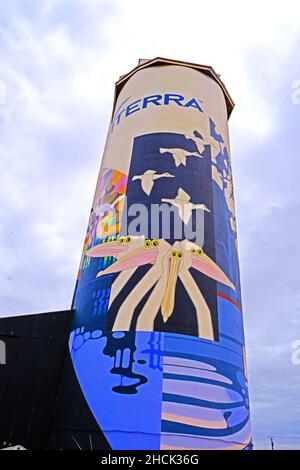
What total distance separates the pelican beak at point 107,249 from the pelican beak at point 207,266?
109 inches

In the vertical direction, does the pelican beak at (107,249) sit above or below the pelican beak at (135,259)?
above

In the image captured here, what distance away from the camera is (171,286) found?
45.0 feet

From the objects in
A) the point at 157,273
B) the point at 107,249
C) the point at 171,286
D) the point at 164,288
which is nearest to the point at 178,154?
the point at 107,249

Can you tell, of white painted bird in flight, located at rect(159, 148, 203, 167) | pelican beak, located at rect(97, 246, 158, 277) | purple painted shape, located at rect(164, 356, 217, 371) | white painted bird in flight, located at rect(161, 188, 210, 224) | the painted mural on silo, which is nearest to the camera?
the painted mural on silo

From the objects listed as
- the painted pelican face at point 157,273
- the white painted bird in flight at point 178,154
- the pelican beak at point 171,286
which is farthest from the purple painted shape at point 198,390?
the white painted bird in flight at point 178,154

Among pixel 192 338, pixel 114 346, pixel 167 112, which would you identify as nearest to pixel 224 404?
pixel 192 338

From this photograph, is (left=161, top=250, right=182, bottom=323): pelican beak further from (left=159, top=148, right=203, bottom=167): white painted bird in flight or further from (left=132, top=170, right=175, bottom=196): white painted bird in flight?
(left=159, top=148, right=203, bottom=167): white painted bird in flight

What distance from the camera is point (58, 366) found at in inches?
546

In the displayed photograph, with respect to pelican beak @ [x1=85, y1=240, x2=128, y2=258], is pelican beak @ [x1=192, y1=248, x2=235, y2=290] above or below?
below

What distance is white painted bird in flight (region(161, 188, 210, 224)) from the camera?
50.3ft

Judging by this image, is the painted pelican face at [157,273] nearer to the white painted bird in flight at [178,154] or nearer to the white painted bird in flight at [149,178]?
the white painted bird in flight at [149,178]

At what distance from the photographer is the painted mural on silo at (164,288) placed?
38.8ft

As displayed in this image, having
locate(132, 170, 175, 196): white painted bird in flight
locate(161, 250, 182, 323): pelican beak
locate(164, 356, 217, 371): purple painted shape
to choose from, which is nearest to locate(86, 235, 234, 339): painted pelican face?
locate(161, 250, 182, 323): pelican beak

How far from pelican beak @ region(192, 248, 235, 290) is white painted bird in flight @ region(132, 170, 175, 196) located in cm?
336
